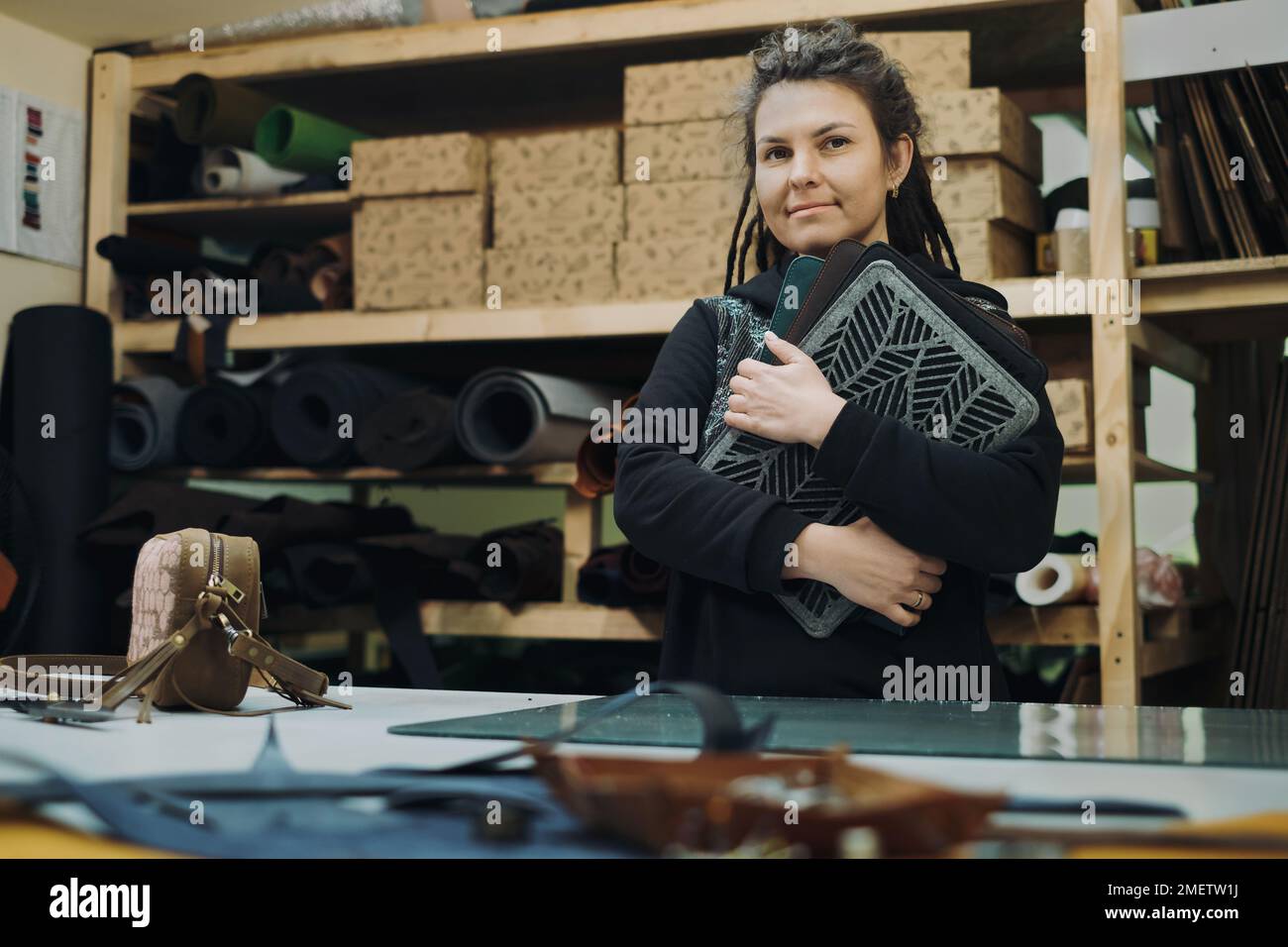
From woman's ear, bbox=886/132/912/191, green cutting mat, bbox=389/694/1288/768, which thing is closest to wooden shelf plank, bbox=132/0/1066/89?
woman's ear, bbox=886/132/912/191

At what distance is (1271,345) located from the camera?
8.20 ft

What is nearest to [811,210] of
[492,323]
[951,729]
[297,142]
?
[951,729]

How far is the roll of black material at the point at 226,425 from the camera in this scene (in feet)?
7.46

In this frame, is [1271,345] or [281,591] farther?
[1271,345]

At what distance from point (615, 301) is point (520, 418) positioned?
28cm

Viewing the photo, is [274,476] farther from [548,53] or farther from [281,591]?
[548,53]

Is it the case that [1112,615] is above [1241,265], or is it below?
below

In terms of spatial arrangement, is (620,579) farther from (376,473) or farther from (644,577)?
(376,473)

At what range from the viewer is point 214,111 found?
2314 millimetres

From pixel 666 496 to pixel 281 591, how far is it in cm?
119

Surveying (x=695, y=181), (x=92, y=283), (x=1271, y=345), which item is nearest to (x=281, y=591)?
(x=92, y=283)

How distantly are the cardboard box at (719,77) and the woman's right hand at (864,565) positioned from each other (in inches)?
43.9

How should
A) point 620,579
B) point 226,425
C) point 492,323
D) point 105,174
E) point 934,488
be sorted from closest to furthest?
1. point 934,488
2. point 620,579
3. point 492,323
4. point 226,425
5. point 105,174

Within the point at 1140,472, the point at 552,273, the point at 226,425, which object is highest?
the point at 552,273
